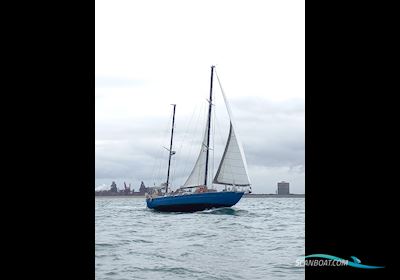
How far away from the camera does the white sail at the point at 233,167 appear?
→ 4181 centimetres

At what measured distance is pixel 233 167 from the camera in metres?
41.9

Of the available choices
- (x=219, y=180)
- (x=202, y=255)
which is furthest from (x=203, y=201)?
(x=202, y=255)

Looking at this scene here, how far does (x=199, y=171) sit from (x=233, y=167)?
3.25 meters

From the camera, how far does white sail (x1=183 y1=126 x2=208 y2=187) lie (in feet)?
139

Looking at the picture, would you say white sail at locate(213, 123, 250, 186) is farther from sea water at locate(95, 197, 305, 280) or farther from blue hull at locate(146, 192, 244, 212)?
sea water at locate(95, 197, 305, 280)
